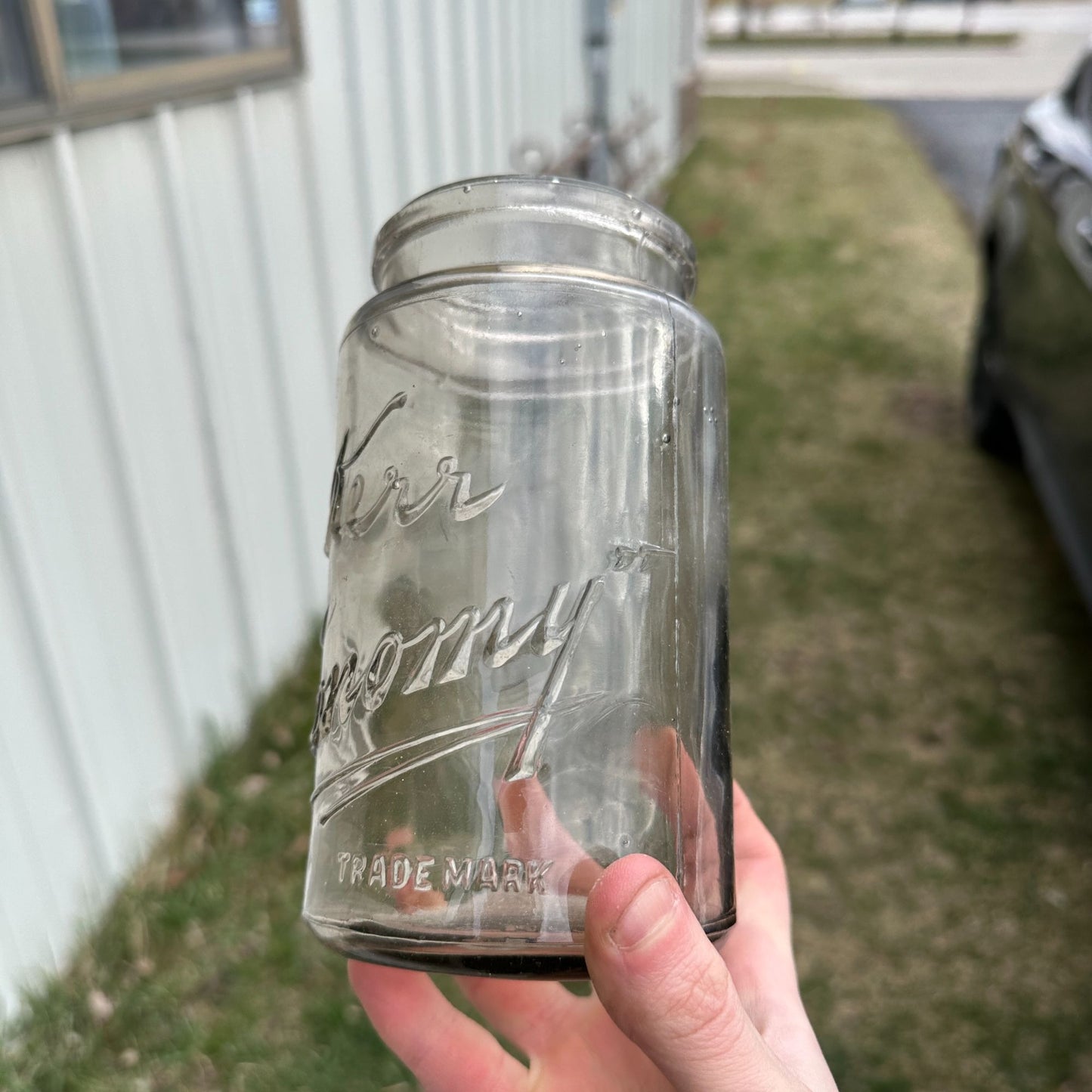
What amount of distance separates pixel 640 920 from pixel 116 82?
1.91 metres

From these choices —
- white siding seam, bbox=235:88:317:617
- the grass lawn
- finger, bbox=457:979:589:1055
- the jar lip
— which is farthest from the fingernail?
white siding seam, bbox=235:88:317:617

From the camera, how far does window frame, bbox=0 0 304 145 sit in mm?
1713

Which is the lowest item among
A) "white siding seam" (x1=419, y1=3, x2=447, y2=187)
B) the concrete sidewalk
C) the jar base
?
the concrete sidewalk

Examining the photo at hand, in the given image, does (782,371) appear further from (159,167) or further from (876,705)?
(159,167)

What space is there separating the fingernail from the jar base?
0.08 metres

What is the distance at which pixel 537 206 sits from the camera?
104cm

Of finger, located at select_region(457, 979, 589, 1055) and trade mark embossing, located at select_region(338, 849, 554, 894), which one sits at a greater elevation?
trade mark embossing, located at select_region(338, 849, 554, 894)

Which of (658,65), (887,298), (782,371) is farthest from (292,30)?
(658,65)

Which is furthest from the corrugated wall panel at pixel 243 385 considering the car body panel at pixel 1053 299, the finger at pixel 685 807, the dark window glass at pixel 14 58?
the car body panel at pixel 1053 299

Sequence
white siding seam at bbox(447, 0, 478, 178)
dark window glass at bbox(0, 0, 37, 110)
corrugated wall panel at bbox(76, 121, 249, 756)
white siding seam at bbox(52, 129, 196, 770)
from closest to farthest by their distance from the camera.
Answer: dark window glass at bbox(0, 0, 37, 110) → white siding seam at bbox(52, 129, 196, 770) → corrugated wall panel at bbox(76, 121, 249, 756) → white siding seam at bbox(447, 0, 478, 178)

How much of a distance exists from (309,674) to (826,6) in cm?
3220

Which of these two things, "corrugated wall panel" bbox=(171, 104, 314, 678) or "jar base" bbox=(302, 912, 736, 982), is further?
"corrugated wall panel" bbox=(171, 104, 314, 678)

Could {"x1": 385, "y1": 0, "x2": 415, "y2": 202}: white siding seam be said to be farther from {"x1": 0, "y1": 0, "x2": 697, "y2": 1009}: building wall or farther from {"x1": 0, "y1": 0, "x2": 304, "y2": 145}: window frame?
{"x1": 0, "y1": 0, "x2": 304, "y2": 145}: window frame

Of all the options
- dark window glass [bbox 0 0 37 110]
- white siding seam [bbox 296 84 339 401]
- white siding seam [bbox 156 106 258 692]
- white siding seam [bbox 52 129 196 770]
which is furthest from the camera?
white siding seam [bbox 296 84 339 401]
